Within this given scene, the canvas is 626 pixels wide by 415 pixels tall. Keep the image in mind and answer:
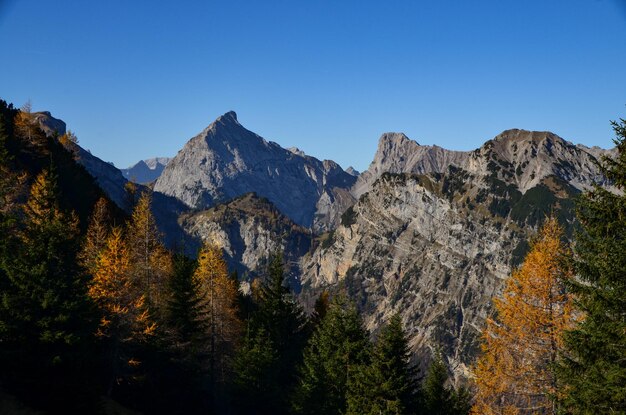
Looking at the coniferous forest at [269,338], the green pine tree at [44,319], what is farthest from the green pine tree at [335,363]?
the green pine tree at [44,319]

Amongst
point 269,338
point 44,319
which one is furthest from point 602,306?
point 269,338

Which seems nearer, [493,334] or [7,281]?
[493,334]

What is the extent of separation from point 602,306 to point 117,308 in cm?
3214

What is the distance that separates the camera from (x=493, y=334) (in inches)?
1016

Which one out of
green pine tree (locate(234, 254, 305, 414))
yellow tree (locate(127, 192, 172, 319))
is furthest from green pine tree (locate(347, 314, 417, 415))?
yellow tree (locate(127, 192, 172, 319))

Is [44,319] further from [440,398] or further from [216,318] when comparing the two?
[440,398]

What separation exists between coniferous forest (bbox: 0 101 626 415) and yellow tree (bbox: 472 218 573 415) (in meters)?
0.07

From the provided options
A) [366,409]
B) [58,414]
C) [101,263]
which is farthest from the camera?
[101,263]

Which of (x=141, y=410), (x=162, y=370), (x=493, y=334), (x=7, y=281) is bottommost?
(x=141, y=410)

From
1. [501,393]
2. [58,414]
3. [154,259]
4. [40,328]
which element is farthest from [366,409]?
[154,259]

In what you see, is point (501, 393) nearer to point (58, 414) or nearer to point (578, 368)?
point (578, 368)

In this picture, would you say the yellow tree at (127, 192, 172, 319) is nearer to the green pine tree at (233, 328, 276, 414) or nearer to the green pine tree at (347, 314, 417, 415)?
the green pine tree at (233, 328, 276, 414)

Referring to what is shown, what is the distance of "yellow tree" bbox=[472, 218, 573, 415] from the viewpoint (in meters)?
23.3

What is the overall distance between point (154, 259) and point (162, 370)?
14644 millimetres
